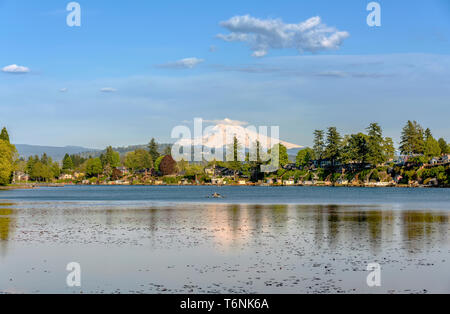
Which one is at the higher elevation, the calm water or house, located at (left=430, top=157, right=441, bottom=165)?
house, located at (left=430, top=157, right=441, bottom=165)

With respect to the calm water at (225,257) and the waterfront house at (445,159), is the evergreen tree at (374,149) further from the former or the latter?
the calm water at (225,257)

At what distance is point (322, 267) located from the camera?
2278 cm

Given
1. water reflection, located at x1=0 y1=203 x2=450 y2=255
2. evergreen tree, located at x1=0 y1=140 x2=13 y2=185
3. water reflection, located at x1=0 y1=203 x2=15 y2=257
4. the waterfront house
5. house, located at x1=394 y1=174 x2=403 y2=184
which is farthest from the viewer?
house, located at x1=394 y1=174 x2=403 y2=184

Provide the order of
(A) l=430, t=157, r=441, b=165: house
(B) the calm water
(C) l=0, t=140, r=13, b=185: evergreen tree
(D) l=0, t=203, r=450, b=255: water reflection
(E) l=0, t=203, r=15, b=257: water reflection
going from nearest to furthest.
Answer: (B) the calm water < (E) l=0, t=203, r=15, b=257: water reflection < (D) l=0, t=203, r=450, b=255: water reflection < (C) l=0, t=140, r=13, b=185: evergreen tree < (A) l=430, t=157, r=441, b=165: house

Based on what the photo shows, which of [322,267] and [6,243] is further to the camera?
[6,243]

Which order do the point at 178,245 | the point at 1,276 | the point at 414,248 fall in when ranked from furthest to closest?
the point at 178,245, the point at 414,248, the point at 1,276

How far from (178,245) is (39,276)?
1003cm

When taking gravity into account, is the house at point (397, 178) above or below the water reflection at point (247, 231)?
above

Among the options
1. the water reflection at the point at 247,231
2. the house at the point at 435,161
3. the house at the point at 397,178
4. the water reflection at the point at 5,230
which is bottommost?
the water reflection at the point at 247,231

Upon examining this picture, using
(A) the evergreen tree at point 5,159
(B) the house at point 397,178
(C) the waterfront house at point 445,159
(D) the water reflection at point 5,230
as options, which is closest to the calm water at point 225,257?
(D) the water reflection at point 5,230

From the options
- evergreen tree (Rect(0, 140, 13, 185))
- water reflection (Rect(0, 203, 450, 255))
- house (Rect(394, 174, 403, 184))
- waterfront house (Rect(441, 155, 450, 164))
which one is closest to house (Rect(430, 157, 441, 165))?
waterfront house (Rect(441, 155, 450, 164))

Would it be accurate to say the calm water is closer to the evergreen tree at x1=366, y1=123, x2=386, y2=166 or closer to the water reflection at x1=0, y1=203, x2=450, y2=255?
the water reflection at x1=0, y1=203, x2=450, y2=255
